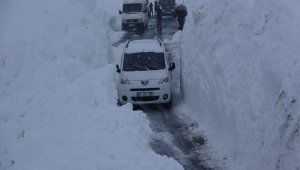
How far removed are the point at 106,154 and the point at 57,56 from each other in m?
7.75

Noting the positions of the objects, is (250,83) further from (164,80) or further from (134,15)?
(134,15)

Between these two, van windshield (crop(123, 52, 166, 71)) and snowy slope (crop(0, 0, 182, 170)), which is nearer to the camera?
snowy slope (crop(0, 0, 182, 170))

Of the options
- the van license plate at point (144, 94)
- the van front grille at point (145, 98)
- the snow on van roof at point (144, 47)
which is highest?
the snow on van roof at point (144, 47)

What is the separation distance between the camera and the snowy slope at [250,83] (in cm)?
770

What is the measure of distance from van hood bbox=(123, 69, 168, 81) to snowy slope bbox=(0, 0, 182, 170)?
1612mm

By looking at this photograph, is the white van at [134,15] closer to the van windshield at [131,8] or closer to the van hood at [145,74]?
the van windshield at [131,8]

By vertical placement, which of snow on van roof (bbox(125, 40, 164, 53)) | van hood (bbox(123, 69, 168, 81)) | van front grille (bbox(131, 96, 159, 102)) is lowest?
van front grille (bbox(131, 96, 159, 102))

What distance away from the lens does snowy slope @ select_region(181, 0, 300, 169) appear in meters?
7.70

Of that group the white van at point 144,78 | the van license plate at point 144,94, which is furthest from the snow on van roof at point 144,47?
the van license plate at point 144,94

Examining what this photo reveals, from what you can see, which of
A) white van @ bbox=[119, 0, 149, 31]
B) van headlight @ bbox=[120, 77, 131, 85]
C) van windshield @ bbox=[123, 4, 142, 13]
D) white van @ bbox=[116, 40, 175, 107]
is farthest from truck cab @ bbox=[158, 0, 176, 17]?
van headlight @ bbox=[120, 77, 131, 85]

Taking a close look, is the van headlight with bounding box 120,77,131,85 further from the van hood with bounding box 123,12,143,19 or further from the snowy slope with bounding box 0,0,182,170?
the van hood with bounding box 123,12,143,19

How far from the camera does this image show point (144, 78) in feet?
45.9

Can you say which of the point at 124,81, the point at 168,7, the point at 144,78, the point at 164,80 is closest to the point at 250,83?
the point at 164,80

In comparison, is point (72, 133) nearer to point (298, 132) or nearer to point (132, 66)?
point (298, 132)
